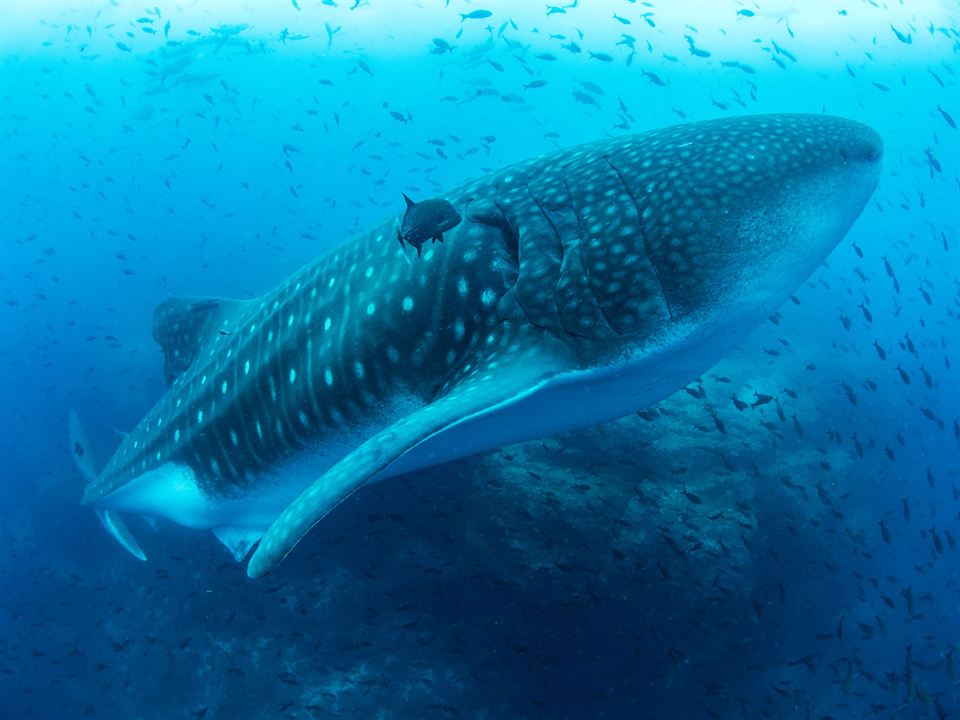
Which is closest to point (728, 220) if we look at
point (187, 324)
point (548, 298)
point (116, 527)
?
point (548, 298)

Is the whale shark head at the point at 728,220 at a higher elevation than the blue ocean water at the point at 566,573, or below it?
higher

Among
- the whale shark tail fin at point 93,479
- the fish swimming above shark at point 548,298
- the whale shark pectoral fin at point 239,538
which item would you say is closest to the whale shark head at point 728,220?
the fish swimming above shark at point 548,298

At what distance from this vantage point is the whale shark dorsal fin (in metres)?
5.28

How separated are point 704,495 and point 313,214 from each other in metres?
48.5

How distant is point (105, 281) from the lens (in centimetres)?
3969

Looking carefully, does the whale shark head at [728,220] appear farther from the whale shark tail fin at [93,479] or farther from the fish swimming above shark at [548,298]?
the whale shark tail fin at [93,479]

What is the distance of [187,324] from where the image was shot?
544 centimetres

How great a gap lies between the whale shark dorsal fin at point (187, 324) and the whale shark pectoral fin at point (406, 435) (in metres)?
3.31

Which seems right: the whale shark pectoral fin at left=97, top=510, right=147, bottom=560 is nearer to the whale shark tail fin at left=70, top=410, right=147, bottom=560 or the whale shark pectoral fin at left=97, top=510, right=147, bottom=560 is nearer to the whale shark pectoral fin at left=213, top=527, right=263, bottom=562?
the whale shark tail fin at left=70, top=410, right=147, bottom=560

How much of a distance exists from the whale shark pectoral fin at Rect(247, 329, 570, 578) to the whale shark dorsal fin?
3.31 metres

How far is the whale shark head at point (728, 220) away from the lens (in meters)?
2.37

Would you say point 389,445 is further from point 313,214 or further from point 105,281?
point 313,214

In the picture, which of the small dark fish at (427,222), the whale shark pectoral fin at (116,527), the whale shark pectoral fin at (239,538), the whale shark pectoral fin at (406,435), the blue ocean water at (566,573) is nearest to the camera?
the whale shark pectoral fin at (406,435)

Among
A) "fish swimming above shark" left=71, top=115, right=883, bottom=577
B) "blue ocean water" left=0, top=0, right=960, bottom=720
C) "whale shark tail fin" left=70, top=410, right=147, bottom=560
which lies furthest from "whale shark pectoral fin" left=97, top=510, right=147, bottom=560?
"fish swimming above shark" left=71, top=115, right=883, bottom=577
